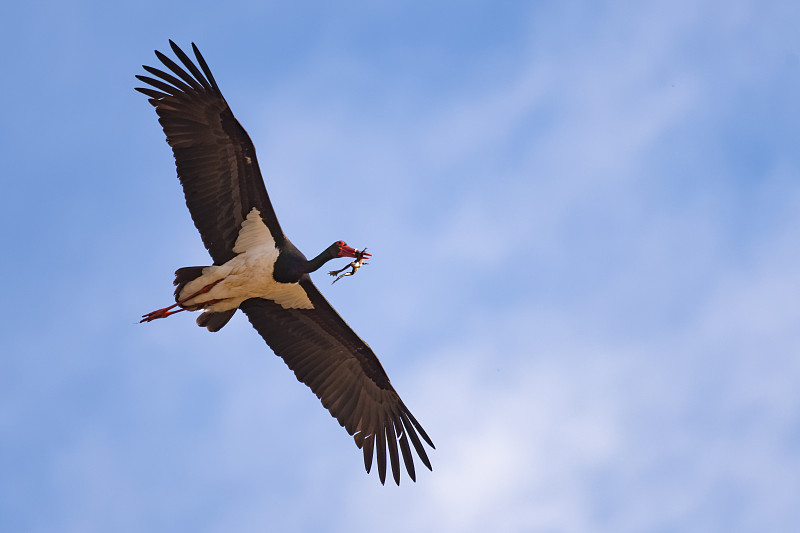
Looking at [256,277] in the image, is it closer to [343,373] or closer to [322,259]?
[322,259]

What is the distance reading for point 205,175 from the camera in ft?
50.1

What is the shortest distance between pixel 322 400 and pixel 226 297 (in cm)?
230

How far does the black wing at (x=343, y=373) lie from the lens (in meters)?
16.6

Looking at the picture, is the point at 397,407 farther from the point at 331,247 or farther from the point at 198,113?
the point at 198,113

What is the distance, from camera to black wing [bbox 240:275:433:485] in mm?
16578

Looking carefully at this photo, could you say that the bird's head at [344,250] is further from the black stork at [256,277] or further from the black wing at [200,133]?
the black wing at [200,133]

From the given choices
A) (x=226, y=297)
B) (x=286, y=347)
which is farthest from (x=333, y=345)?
(x=226, y=297)

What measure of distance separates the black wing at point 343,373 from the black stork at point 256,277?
0.6 inches

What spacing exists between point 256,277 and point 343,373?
232cm

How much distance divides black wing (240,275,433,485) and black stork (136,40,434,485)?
16 mm

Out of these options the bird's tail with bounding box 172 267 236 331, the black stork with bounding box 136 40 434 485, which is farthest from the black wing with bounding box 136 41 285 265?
the bird's tail with bounding box 172 267 236 331

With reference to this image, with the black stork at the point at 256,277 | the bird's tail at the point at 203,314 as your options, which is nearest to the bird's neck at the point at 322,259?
the black stork at the point at 256,277

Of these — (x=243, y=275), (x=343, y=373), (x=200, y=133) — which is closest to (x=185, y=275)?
(x=243, y=275)

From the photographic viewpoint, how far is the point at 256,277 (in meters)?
15.7
